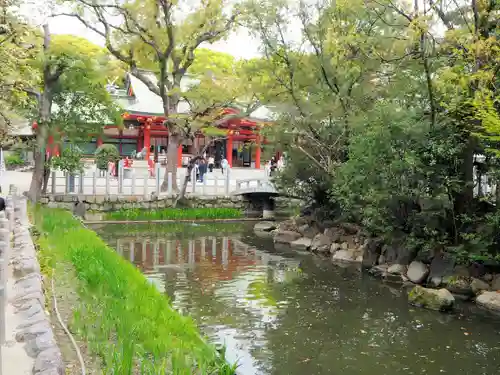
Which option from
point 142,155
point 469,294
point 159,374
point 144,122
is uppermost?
point 144,122

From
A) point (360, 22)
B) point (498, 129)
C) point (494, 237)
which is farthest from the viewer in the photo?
point (360, 22)

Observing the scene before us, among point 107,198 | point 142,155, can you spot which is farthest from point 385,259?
point 142,155

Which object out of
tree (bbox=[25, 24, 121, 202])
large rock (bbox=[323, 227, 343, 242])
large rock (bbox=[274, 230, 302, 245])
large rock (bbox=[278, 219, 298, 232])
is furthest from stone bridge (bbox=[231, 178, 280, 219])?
large rock (bbox=[323, 227, 343, 242])

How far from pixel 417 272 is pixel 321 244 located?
4.82 metres

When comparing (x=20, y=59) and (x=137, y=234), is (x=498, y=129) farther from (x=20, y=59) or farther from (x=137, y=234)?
(x=137, y=234)

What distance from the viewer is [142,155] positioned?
110 ft

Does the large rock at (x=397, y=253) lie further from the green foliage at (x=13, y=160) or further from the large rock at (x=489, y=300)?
the green foliage at (x=13, y=160)

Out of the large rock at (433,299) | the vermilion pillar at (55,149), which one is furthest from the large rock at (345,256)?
the vermilion pillar at (55,149)

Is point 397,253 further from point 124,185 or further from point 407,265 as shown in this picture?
point 124,185

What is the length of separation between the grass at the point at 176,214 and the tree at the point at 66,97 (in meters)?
3.31

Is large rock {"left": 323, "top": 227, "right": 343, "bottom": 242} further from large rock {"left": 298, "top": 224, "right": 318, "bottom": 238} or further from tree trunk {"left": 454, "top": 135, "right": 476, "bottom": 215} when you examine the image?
tree trunk {"left": 454, "top": 135, "right": 476, "bottom": 215}

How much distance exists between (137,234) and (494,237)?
12.1 metres

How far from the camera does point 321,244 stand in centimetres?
1702

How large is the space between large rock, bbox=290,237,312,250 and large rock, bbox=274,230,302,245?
0.42m
